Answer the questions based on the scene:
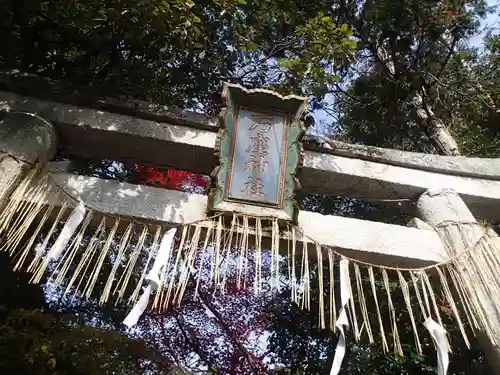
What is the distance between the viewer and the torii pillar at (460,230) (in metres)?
2.61

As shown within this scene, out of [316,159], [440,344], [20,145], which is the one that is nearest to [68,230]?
[20,145]

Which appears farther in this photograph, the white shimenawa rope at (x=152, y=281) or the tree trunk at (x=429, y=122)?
the tree trunk at (x=429, y=122)

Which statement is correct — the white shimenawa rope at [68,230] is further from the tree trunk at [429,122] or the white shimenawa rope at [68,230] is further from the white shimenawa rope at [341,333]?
the tree trunk at [429,122]

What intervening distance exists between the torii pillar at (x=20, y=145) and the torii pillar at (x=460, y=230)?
2330 mm

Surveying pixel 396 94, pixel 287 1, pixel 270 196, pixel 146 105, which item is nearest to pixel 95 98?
pixel 146 105

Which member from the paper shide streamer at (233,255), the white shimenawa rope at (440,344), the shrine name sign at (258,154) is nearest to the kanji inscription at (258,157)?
the shrine name sign at (258,154)

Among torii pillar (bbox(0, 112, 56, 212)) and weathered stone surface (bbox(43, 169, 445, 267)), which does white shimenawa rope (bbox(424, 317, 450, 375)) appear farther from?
torii pillar (bbox(0, 112, 56, 212))

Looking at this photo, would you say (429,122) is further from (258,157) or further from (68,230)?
(68,230)

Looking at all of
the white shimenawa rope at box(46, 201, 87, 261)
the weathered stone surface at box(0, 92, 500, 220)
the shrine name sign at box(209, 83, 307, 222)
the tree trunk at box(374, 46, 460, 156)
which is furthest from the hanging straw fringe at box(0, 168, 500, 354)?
the tree trunk at box(374, 46, 460, 156)

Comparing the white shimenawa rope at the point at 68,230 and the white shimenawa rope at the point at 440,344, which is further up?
the white shimenawa rope at the point at 68,230

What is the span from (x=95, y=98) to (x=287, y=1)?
185 centimetres

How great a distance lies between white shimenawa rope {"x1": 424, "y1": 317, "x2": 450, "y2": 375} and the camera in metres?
2.39

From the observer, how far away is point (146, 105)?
122 inches

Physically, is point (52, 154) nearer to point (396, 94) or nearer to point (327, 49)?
point (327, 49)
